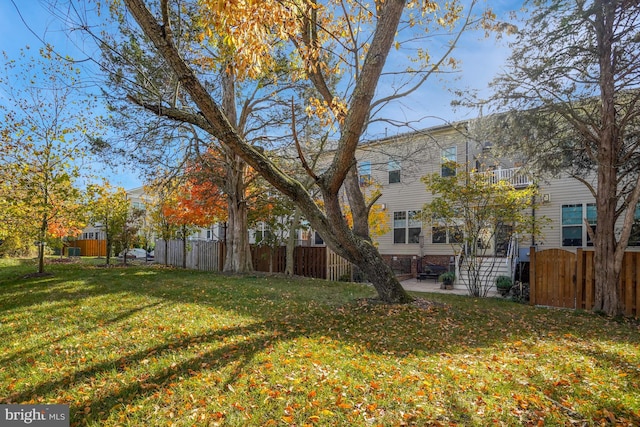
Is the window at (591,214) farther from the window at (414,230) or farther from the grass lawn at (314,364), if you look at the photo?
the grass lawn at (314,364)

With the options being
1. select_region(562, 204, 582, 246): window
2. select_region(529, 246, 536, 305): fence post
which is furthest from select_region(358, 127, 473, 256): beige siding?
select_region(529, 246, 536, 305): fence post

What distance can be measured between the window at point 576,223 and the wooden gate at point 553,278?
624cm

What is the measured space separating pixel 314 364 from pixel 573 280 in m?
7.63

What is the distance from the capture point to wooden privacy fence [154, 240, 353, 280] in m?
14.3

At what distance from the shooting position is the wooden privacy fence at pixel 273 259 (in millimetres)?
14258

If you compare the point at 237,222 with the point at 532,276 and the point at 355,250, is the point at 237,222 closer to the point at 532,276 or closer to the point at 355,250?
the point at 355,250

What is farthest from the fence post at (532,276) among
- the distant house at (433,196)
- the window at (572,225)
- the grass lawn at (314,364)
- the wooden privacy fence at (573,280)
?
the window at (572,225)

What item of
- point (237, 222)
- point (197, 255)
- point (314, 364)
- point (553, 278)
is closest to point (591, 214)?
point (553, 278)

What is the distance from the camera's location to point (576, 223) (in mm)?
13406

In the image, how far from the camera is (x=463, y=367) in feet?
12.6

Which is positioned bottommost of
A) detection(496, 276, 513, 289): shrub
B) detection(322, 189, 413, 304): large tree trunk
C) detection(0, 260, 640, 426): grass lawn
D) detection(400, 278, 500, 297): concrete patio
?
detection(400, 278, 500, 297): concrete patio

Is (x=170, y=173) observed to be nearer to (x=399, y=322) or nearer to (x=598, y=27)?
(x=399, y=322)

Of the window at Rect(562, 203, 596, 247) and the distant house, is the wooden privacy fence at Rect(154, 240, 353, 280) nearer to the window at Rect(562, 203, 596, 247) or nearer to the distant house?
the distant house

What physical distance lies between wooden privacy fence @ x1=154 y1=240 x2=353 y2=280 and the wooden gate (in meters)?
6.86
